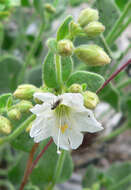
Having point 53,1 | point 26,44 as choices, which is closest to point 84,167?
point 26,44

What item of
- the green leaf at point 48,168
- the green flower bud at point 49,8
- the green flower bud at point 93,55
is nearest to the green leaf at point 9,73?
the green flower bud at point 49,8

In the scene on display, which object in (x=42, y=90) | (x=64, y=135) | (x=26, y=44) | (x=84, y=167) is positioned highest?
(x=42, y=90)

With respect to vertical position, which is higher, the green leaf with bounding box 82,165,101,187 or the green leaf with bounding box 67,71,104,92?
the green leaf with bounding box 67,71,104,92

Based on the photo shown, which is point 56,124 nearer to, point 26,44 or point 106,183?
point 106,183

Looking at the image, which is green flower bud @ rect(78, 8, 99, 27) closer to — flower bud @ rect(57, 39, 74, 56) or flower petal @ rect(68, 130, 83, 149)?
flower bud @ rect(57, 39, 74, 56)

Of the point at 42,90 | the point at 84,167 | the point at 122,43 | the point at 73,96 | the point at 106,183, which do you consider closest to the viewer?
the point at 73,96

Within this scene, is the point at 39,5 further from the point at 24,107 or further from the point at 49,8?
the point at 24,107

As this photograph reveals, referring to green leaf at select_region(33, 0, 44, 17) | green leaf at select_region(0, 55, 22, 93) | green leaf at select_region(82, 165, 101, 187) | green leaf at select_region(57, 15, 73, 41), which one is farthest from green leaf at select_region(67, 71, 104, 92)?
green leaf at select_region(82, 165, 101, 187)

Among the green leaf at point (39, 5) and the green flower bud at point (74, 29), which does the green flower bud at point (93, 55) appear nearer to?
the green flower bud at point (74, 29)
